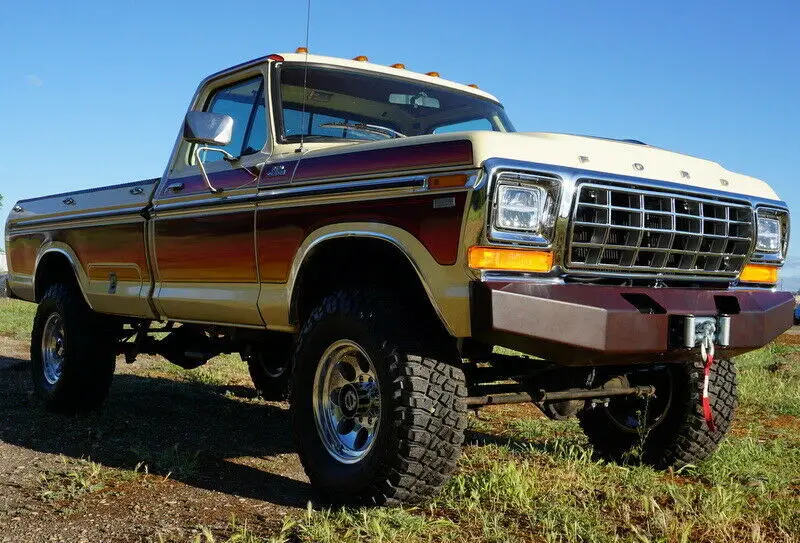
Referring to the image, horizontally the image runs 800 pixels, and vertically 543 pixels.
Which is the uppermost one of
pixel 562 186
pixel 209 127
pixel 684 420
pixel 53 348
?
pixel 209 127

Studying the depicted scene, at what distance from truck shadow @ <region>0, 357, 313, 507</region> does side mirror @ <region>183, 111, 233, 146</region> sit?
1.65 metres

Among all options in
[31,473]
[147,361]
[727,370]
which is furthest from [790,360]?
[31,473]

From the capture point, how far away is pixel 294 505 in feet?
12.6

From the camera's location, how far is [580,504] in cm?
367

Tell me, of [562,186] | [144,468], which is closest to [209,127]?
[144,468]

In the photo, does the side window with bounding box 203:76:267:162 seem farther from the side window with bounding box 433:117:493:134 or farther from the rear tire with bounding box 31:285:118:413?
the rear tire with bounding box 31:285:118:413

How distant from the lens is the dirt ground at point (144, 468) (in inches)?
140

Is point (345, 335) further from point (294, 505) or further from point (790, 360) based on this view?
point (790, 360)

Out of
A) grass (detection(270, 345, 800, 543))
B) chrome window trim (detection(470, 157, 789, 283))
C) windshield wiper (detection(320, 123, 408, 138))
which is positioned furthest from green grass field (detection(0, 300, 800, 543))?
windshield wiper (detection(320, 123, 408, 138))

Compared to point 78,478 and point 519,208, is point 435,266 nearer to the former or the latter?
point 519,208

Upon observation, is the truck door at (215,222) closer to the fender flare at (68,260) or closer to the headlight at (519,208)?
the fender flare at (68,260)

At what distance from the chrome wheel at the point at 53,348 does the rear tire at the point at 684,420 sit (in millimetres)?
3873

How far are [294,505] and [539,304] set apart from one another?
4.95 feet

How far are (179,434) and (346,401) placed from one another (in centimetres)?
206
